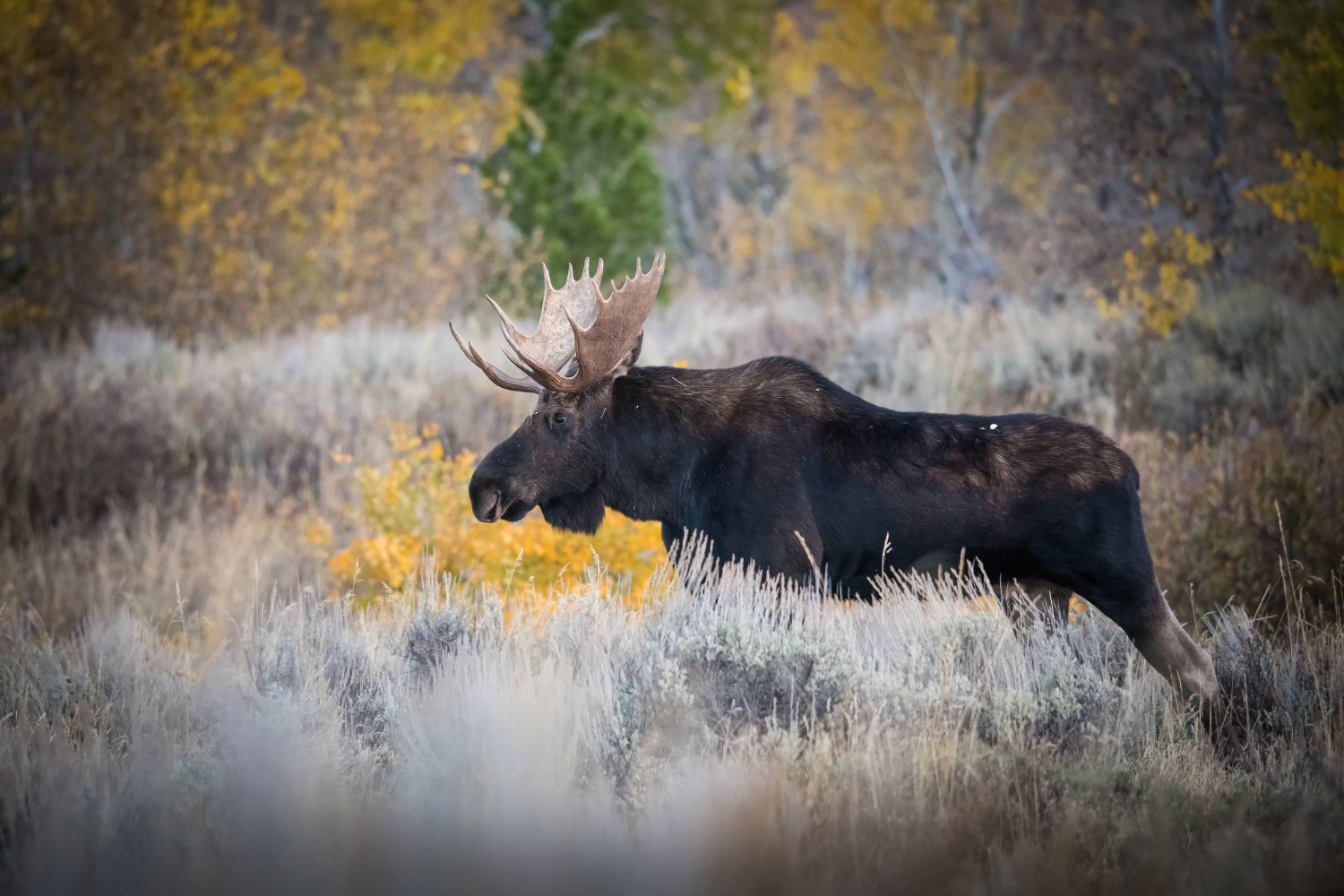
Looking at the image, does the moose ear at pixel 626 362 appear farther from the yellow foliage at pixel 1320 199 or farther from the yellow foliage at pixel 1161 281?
the yellow foliage at pixel 1161 281

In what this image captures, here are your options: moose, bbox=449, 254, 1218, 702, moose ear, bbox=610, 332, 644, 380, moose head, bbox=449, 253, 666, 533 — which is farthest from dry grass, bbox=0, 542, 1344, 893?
moose ear, bbox=610, 332, 644, 380

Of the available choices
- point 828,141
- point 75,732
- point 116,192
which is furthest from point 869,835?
point 828,141

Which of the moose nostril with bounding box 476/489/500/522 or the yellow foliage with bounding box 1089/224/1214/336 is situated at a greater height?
the yellow foliage with bounding box 1089/224/1214/336

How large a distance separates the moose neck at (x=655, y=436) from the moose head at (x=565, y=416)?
63 millimetres

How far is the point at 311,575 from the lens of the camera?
413 inches

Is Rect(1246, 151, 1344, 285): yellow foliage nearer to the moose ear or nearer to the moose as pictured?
the moose

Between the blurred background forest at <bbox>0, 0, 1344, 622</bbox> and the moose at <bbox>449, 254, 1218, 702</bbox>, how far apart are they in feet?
7.08

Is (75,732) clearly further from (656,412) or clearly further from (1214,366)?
(1214,366)

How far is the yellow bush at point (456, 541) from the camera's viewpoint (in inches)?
359

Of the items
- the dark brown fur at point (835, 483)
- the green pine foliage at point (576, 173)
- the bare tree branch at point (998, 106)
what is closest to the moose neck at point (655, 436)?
the dark brown fur at point (835, 483)

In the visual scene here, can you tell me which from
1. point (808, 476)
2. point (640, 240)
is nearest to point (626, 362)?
point (808, 476)

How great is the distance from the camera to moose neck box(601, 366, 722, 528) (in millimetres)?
6461

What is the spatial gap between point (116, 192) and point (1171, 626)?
16.1 metres

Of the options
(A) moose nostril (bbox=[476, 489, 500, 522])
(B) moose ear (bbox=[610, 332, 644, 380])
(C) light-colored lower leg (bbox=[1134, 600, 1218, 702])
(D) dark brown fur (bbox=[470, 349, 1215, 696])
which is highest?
(B) moose ear (bbox=[610, 332, 644, 380])
